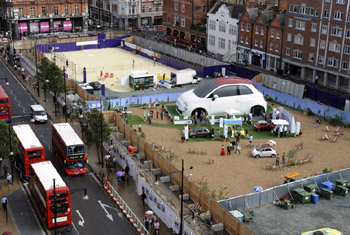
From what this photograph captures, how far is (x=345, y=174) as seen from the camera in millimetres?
44906

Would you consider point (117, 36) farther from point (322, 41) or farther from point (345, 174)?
point (345, 174)

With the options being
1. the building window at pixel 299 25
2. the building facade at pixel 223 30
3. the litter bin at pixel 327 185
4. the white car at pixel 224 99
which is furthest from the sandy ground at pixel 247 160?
the building facade at pixel 223 30

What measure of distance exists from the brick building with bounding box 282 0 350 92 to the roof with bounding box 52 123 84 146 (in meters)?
41.9

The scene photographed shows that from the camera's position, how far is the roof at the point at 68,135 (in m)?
46.2

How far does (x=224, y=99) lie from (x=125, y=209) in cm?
2321

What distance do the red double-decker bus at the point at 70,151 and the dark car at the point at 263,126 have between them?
20.0m

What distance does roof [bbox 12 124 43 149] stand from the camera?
46.5m

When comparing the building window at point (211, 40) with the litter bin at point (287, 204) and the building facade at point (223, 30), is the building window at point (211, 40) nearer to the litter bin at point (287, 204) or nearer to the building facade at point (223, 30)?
the building facade at point (223, 30)

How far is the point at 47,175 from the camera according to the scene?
39688 mm

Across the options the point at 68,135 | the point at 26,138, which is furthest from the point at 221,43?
the point at 26,138

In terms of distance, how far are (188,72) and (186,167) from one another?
103 ft

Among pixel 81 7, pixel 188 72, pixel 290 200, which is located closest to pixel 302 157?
pixel 290 200

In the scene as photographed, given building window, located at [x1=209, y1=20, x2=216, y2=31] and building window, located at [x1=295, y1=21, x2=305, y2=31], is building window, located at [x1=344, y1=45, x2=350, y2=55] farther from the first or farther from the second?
building window, located at [x1=209, y1=20, x2=216, y2=31]

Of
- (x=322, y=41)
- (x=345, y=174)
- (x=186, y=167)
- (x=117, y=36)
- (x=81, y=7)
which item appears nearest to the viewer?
(x=345, y=174)
